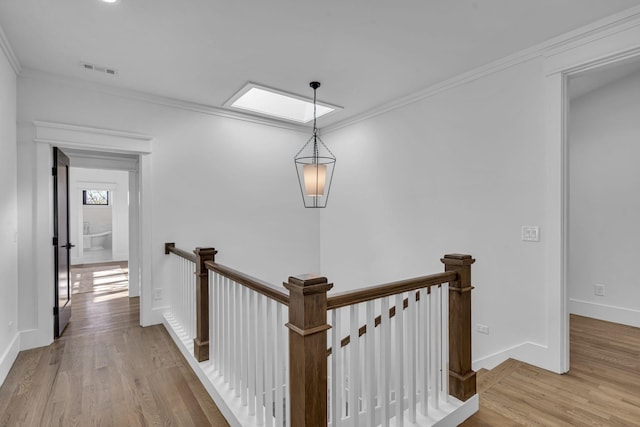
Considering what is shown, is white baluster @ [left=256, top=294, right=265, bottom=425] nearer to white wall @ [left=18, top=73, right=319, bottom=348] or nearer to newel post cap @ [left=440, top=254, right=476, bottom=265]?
newel post cap @ [left=440, top=254, right=476, bottom=265]

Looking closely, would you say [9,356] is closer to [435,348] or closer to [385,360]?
[385,360]

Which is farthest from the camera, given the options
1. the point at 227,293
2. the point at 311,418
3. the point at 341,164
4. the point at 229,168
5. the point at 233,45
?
the point at 341,164

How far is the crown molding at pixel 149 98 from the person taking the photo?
320 centimetres

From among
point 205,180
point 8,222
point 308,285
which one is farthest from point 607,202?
point 8,222

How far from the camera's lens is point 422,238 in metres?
3.72

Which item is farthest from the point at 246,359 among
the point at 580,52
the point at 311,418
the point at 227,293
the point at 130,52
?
the point at 580,52

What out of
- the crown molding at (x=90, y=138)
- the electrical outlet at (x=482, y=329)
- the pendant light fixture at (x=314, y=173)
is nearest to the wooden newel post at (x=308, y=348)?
the pendant light fixture at (x=314, y=173)

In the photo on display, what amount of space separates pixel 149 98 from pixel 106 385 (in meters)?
2.92

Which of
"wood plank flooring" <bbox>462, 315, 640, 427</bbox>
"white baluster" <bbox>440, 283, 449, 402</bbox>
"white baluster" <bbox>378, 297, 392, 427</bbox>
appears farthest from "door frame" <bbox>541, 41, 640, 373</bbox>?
"white baluster" <bbox>378, 297, 392, 427</bbox>

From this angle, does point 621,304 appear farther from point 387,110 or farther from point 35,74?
point 35,74

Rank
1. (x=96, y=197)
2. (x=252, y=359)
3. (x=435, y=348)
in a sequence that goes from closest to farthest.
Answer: (x=252, y=359), (x=435, y=348), (x=96, y=197)

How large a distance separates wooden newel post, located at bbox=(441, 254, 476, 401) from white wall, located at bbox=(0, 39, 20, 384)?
3.21 metres

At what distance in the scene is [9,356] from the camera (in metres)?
2.67

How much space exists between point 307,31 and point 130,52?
1.55 metres
